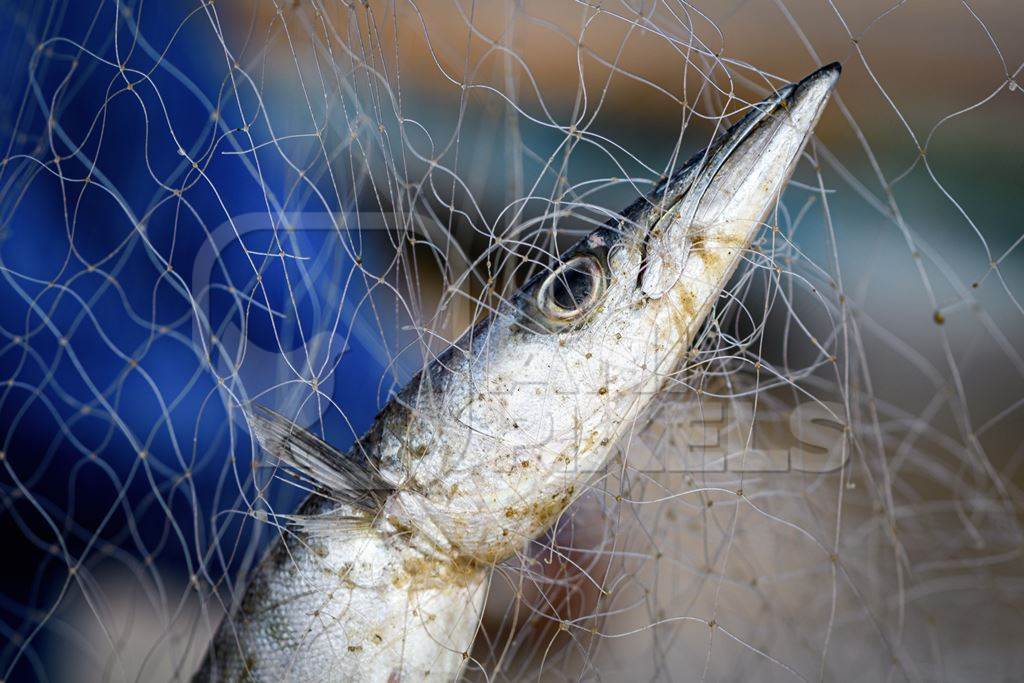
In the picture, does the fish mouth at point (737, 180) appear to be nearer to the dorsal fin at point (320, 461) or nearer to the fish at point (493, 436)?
the fish at point (493, 436)

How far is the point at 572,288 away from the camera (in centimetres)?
81

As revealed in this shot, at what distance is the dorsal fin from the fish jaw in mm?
28

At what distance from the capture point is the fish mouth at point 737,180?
2.37ft

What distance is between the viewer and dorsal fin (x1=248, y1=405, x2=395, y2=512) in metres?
0.88

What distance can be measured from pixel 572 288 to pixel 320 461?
370 mm

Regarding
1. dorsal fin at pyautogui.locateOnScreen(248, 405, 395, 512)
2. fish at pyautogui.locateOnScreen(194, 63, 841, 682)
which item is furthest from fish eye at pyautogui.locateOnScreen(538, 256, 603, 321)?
dorsal fin at pyautogui.locateOnScreen(248, 405, 395, 512)

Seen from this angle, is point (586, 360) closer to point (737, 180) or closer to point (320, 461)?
point (737, 180)

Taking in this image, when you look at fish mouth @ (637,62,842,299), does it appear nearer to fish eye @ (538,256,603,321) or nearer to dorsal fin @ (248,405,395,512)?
fish eye @ (538,256,603,321)

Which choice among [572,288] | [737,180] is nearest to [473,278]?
[572,288]

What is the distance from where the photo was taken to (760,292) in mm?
1535

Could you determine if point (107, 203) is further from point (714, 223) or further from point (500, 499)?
point (714, 223)

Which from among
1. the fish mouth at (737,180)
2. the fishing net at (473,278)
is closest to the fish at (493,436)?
the fish mouth at (737,180)

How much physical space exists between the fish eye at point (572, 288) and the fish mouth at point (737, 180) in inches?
2.1

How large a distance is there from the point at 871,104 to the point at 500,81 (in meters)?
0.93
